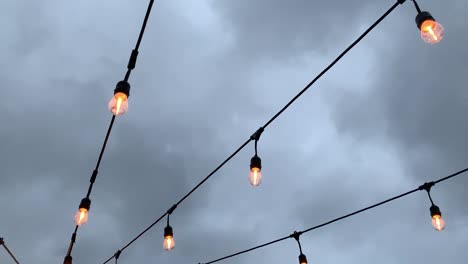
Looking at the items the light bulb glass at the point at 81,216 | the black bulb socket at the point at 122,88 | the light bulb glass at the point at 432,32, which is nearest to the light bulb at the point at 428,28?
the light bulb glass at the point at 432,32

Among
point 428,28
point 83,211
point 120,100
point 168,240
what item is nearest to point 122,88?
point 120,100

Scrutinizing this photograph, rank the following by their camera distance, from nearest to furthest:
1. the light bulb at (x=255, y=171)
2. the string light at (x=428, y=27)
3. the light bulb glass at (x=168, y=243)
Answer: the string light at (x=428, y=27)
the light bulb at (x=255, y=171)
the light bulb glass at (x=168, y=243)

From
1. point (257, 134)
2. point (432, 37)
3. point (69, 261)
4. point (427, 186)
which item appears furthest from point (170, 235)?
point (432, 37)

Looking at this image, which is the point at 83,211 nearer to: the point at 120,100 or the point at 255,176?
the point at 255,176

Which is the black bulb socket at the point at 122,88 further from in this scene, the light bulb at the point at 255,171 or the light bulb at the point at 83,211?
the light bulb at the point at 83,211

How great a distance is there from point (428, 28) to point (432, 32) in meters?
0.06

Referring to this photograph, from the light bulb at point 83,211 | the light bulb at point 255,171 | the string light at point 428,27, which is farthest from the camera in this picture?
the light bulb at point 83,211

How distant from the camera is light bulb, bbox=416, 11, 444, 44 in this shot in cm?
432

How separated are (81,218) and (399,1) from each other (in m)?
7.98

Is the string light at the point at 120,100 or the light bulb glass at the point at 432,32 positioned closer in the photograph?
the light bulb glass at the point at 432,32

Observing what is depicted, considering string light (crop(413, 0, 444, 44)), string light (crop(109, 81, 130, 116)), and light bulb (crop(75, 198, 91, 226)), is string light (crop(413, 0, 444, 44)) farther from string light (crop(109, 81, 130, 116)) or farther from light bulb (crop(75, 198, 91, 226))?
light bulb (crop(75, 198, 91, 226))

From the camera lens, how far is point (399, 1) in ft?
14.6

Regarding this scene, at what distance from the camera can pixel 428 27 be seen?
440cm

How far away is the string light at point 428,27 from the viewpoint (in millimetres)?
4324
